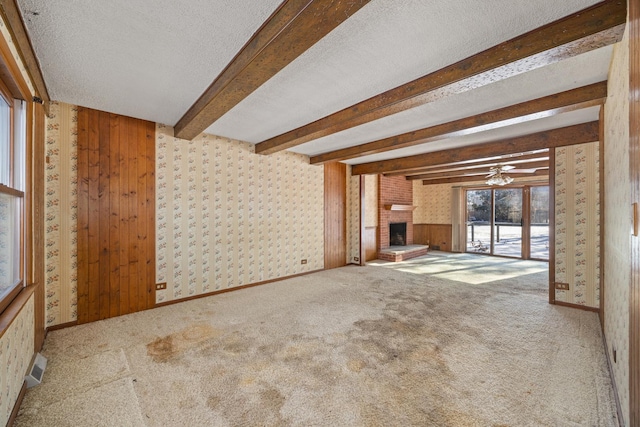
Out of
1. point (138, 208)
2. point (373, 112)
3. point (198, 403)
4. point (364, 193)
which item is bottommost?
point (198, 403)

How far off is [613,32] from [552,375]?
2357 millimetres

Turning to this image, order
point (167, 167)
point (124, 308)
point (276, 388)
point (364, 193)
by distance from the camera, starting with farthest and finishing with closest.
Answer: point (364, 193) < point (167, 167) < point (124, 308) < point (276, 388)

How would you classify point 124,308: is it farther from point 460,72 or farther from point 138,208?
point 460,72

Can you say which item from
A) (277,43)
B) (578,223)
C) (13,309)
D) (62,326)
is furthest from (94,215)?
(578,223)

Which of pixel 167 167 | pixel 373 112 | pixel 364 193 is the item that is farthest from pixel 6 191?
pixel 364 193

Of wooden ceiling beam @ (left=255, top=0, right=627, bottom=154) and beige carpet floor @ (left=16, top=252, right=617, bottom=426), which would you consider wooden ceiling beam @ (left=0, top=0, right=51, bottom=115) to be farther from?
wooden ceiling beam @ (left=255, top=0, right=627, bottom=154)

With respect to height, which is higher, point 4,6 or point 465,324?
point 4,6

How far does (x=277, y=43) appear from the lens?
5.35ft

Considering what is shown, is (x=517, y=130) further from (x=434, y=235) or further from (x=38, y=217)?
(x=434, y=235)

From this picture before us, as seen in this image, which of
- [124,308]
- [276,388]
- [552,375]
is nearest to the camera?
[276,388]

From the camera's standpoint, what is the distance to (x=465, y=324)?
306cm

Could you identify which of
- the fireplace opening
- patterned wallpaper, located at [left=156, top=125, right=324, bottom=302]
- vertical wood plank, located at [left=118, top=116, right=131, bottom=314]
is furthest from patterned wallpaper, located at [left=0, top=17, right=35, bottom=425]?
the fireplace opening

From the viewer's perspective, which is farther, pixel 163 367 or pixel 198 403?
pixel 163 367

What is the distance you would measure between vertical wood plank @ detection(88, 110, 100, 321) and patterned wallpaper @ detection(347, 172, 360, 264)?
4.68m
